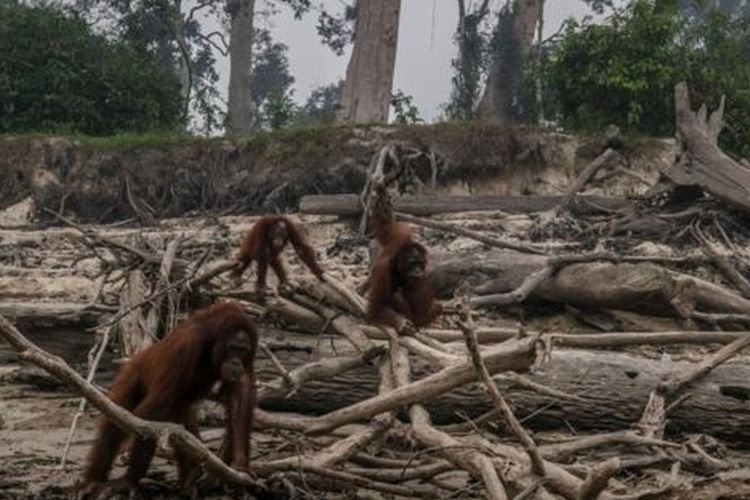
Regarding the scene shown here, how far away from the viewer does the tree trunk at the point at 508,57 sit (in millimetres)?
26656

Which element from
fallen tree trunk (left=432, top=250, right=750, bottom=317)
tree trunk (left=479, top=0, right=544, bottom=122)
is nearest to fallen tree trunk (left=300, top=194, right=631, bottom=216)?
fallen tree trunk (left=432, top=250, right=750, bottom=317)

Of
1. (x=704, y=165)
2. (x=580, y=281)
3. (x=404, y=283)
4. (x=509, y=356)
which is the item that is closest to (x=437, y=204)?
(x=704, y=165)

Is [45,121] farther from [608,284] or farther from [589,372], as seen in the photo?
[589,372]

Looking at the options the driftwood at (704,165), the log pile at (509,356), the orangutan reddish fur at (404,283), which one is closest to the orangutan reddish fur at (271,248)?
the log pile at (509,356)

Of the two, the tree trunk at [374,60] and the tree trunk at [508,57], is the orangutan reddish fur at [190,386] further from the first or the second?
the tree trunk at [508,57]

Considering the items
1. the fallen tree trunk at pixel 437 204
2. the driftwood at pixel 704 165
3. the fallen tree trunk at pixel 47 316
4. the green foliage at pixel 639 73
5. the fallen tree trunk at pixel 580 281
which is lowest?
the fallen tree trunk at pixel 47 316

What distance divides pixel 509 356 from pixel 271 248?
16.5ft

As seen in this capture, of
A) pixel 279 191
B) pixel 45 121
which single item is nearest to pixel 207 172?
pixel 279 191

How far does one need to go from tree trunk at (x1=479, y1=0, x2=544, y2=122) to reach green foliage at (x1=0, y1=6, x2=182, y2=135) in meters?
8.30

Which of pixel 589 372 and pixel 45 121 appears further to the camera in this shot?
pixel 45 121

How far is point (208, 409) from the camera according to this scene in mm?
7809

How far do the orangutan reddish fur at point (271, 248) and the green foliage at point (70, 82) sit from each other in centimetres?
949

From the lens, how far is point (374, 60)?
2153cm

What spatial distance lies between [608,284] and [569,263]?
0.41m
